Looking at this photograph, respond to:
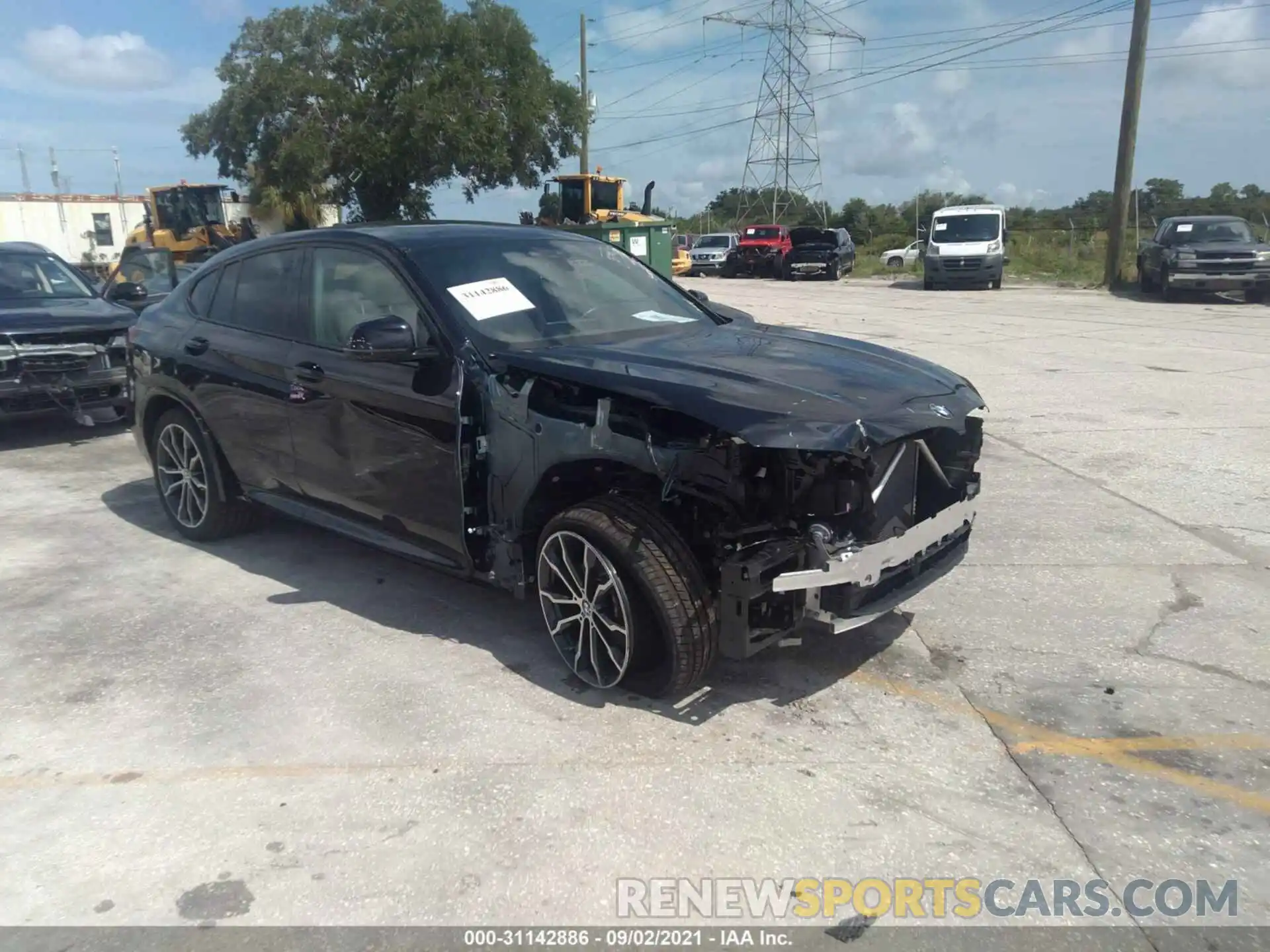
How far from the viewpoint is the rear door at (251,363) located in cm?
512

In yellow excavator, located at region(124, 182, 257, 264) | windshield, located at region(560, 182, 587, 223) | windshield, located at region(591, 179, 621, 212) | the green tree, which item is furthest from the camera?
the green tree

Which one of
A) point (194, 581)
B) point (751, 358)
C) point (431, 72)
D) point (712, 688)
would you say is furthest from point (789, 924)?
point (431, 72)

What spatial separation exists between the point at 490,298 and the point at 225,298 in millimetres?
2024

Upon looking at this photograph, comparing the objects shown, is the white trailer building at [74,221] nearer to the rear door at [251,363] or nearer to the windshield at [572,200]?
the windshield at [572,200]

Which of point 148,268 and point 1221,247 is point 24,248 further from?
point 1221,247

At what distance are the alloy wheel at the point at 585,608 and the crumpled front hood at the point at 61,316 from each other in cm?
626

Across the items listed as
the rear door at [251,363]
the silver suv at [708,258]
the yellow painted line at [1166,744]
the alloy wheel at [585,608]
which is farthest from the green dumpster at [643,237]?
the silver suv at [708,258]

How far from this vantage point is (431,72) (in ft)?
103

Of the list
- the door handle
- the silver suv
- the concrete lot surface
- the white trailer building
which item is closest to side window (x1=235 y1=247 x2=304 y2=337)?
the door handle

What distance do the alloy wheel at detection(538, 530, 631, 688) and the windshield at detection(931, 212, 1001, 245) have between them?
82.3 feet

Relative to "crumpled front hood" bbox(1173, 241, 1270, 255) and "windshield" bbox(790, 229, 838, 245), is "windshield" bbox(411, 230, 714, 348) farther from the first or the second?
"windshield" bbox(790, 229, 838, 245)

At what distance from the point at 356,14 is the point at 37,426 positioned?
28.0 metres

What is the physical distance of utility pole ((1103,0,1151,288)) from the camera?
23969mm

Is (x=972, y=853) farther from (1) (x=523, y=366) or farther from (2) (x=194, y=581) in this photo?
(2) (x=194, y=581)
